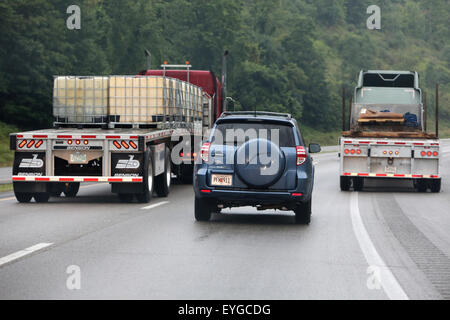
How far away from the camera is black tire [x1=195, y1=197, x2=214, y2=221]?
12.7m

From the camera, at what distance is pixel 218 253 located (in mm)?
9453

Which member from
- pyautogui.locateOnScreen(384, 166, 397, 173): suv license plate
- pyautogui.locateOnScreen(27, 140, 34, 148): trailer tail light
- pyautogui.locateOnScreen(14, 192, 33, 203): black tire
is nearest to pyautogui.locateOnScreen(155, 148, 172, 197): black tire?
→ pyautogui.locateOnScreen(14, 192, 33, 203): black tire

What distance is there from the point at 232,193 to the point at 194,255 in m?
2.91

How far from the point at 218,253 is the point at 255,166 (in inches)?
109

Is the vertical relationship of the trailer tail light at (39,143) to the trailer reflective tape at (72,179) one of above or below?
above

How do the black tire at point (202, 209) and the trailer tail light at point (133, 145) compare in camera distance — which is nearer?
the black tire at point (202, 209)

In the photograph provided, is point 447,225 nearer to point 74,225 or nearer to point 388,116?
point 74,225

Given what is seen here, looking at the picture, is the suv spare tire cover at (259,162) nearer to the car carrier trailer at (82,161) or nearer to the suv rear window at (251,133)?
the suv rear window at (251,133)

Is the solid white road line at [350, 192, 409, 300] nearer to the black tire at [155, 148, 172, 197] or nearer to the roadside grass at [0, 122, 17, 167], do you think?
the black tire at [155, 148, 172, 197]

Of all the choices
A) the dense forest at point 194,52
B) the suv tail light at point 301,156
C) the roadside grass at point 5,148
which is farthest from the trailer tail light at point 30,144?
the dense forest at point 194,52

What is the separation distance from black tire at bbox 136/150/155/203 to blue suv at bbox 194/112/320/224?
3420 mm

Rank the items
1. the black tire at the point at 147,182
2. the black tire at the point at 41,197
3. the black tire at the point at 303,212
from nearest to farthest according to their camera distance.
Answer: the black tire at the point at 303,212
the black tire at the point at 147,182
the black tire at the point at 41,197

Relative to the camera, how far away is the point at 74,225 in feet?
39.8

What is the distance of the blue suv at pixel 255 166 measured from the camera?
12.0 meters
